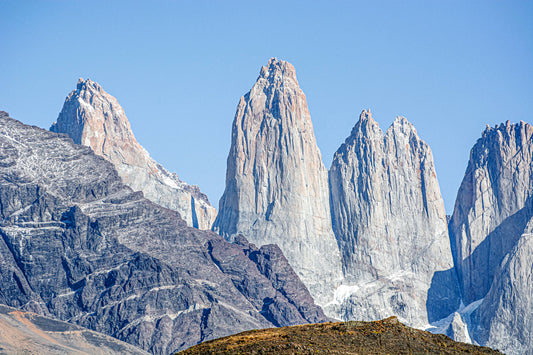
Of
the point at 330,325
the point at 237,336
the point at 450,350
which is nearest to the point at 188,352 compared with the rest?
the point at 237,336

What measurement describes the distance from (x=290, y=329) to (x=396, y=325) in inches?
431

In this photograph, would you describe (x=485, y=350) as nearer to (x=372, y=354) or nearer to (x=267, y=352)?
(x=372, y=354)

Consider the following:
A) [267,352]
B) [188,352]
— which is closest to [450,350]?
[267,352]

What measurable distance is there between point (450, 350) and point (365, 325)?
9.07m

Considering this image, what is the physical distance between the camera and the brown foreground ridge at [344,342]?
9331 cm

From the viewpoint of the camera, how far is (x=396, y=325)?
3927 inches

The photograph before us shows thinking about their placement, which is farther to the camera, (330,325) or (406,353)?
(330,325)

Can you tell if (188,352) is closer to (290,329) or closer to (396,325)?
(290,329)

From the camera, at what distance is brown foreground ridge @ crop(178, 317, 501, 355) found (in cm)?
9331

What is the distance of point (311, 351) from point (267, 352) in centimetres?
411

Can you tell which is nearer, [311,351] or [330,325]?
[311,351]

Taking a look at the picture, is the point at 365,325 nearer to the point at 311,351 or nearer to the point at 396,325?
the point at 396,325

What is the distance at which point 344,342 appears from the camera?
315ft

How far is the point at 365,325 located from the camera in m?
101
